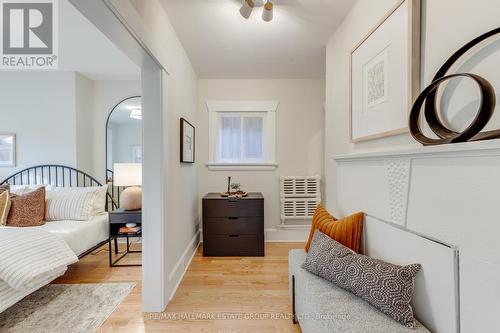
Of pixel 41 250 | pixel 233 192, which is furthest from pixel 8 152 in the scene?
pixel 233 192

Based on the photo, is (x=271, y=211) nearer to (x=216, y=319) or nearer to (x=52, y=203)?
(x=216, y=319)

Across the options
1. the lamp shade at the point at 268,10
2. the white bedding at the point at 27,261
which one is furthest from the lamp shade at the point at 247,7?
the white bedding at the point at 27,261

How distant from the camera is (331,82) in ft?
7.50

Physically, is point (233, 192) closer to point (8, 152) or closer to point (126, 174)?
point (126, 174)

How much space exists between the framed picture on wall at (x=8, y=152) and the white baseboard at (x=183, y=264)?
2698 mm

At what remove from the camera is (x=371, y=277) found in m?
1.14

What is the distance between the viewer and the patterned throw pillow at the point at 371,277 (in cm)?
103

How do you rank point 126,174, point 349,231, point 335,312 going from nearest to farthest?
point 335,312
point 349,231
point 126,174

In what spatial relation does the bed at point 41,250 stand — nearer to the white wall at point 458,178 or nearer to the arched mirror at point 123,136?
the arched mirror at point 123,136

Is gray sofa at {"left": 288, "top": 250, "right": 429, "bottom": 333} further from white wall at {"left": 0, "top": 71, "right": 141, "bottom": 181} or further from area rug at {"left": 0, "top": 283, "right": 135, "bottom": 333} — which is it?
white wall at {"left": 0, "top": 71, "right": 141, "bottom": 181}

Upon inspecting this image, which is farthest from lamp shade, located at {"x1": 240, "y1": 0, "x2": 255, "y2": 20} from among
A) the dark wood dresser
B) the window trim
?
the dark wood dresser

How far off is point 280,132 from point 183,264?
7.17ft

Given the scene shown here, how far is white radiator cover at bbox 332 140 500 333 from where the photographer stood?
754 millimetres

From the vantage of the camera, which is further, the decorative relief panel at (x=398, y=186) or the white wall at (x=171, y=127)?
the white wall at (x=171, y=127)
